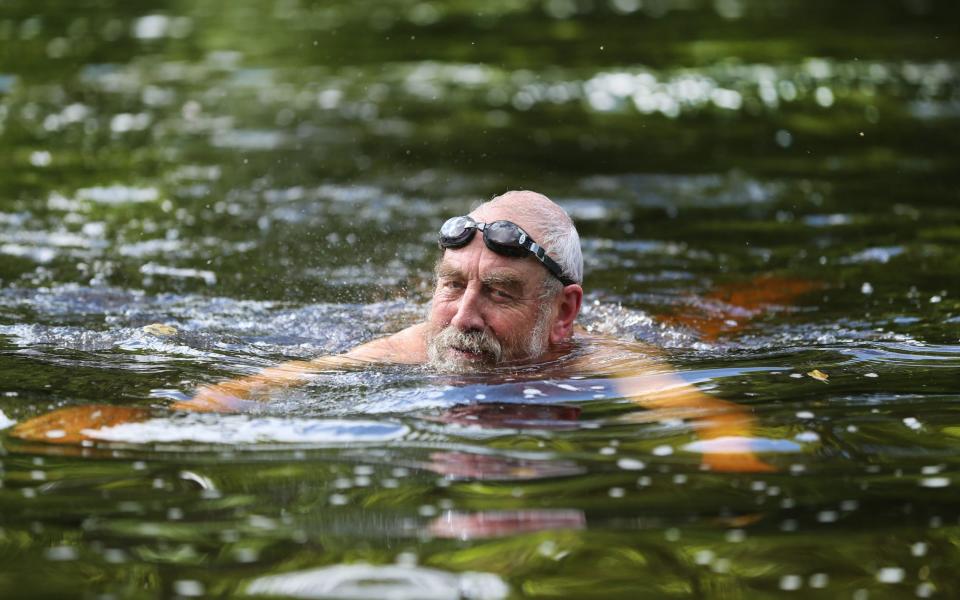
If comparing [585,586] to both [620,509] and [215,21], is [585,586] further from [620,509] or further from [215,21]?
[215,21]

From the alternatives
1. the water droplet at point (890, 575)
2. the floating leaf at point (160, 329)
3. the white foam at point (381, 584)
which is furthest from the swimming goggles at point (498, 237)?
the water droplet at point (890, 575)

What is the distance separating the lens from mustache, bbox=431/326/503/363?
6121 mm

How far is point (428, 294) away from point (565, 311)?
6.96 feet

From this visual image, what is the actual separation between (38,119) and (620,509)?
38.9 feet

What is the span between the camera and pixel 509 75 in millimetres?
17562

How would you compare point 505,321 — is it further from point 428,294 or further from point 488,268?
point 428,294

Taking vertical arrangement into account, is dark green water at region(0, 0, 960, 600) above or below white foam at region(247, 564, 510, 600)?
above

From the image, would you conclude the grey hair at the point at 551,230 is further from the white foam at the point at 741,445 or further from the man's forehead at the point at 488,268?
the white foam at the point at 741,445

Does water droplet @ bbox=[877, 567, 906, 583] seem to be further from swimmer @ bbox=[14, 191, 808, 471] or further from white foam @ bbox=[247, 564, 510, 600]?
swimmer @ bbox=[14, 191, 808, 471]

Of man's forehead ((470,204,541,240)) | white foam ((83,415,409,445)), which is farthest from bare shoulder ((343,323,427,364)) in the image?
white foam ((83,415,409,445))

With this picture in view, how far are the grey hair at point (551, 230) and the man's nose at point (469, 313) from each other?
1.44 feet

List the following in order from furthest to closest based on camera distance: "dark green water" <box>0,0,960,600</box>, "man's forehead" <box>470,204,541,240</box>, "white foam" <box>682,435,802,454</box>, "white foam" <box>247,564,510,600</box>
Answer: "man's forehead" <box>470,204,541,240</box>, "white foam" <box>682,435,802,454</box>, "dark green water" <box>0,0,960,600</box>, "white foam" <box>247,564,510,600</box>

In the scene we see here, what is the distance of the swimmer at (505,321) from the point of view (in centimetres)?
602

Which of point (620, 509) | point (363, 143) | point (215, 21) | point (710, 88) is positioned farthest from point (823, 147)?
point (215, 21)
